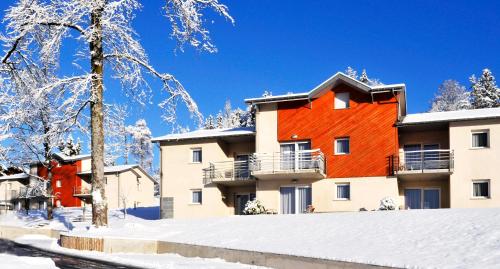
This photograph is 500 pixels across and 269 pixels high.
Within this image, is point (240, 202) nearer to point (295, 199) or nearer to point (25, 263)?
point (295, 199)

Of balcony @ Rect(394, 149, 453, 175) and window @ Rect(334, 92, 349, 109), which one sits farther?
window @ Rect(334, 92, 349, 109)

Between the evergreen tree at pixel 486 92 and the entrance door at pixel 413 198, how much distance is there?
35.4 meters

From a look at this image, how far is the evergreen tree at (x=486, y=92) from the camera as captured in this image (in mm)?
62219

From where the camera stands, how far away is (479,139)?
29.4m

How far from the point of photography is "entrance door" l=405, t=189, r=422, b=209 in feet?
103

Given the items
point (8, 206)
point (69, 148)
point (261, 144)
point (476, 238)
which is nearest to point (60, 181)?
point (8, 206)

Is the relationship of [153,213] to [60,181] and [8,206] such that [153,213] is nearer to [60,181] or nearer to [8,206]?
[60,181]

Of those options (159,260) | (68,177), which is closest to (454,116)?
(159,260)

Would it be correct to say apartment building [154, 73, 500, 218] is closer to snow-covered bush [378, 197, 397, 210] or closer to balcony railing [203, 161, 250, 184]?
balcony railing [203, 161, 250, 184]

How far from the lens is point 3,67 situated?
1817 centimetres

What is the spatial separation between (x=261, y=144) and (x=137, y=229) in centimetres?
1396

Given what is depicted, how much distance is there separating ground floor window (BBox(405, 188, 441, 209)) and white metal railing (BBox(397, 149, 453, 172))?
1675mm

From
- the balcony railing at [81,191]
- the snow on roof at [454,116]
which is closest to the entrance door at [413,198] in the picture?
the snow on roof at [454,116]

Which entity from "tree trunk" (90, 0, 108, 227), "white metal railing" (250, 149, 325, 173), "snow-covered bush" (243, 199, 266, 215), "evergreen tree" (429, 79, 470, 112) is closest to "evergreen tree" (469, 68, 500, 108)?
"evergreen tree" (429, 79, 470, 112)
